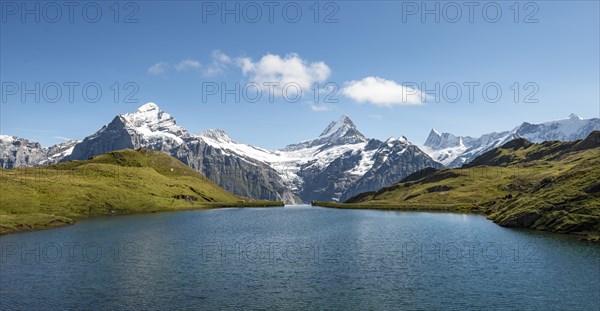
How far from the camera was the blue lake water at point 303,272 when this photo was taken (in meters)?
59.4

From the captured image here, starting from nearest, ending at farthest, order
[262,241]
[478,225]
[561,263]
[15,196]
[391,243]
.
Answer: [561,263], [391,243], [262,241], [478,225], [15,196]

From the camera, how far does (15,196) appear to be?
Answer: 18625 centimetres

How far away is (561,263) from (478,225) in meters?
72.6

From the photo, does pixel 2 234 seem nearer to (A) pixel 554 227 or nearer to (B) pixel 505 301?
(B) pixel 505 301

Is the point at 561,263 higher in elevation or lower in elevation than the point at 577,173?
lower

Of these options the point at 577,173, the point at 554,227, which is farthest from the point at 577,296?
the point at 577,173

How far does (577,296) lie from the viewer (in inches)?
2363

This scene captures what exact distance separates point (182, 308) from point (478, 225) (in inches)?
4900

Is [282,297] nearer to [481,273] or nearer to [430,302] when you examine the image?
[430,302]

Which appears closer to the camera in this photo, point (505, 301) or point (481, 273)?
point (505, 301)

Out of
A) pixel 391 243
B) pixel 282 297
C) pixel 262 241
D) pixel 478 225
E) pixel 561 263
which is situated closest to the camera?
pixel 282 297

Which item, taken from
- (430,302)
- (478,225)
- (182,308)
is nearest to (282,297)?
(182,308)

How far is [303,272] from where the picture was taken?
77.2 metres

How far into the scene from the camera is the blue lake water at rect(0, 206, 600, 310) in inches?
2338
